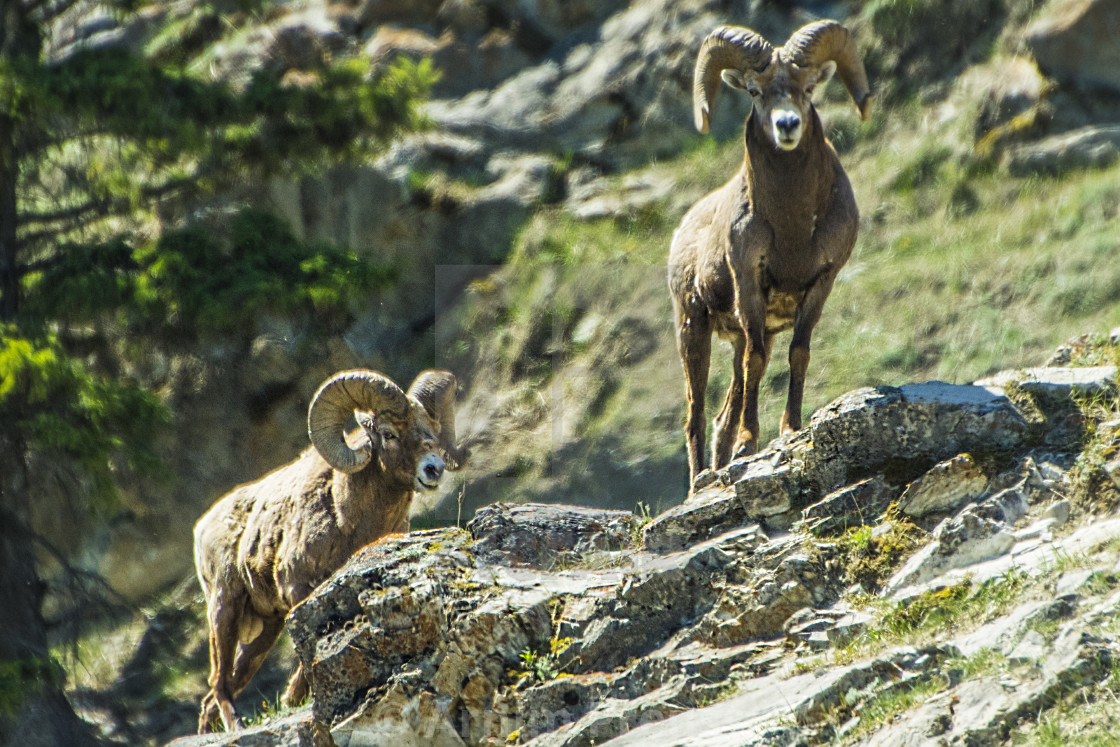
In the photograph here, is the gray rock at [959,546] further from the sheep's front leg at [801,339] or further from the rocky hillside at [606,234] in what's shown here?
the rocky hillside at [606,234]

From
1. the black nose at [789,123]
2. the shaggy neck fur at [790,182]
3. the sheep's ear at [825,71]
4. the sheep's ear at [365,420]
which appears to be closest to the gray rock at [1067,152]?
the sheep's ear at [825,71]

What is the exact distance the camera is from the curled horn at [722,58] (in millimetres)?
8008

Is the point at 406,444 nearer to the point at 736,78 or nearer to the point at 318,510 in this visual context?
the point at 318,510

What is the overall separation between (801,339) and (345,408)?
3.39 m

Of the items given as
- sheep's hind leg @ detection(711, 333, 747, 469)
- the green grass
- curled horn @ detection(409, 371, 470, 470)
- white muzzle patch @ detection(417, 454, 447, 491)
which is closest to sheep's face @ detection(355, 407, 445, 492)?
white muzzle patch @ detection(417, 454, 447, 491)

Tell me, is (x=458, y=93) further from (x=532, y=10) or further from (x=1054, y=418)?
(x=1054, y=418)

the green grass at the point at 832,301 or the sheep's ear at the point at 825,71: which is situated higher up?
the sheep's ear at the point at 825,71

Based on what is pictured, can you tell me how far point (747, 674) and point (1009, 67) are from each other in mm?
12289

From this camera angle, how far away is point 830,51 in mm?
8266

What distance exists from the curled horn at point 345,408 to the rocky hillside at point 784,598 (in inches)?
90.9

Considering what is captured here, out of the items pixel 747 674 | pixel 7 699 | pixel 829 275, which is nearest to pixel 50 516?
pixel 7 699

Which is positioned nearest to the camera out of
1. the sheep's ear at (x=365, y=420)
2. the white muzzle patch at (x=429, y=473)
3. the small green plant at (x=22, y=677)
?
the white muzzle patch at (x=429, y=473)

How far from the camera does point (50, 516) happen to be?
51.0 ft

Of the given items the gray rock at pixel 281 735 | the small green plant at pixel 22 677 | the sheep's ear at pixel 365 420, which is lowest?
the small green plant at pixel 22 677
